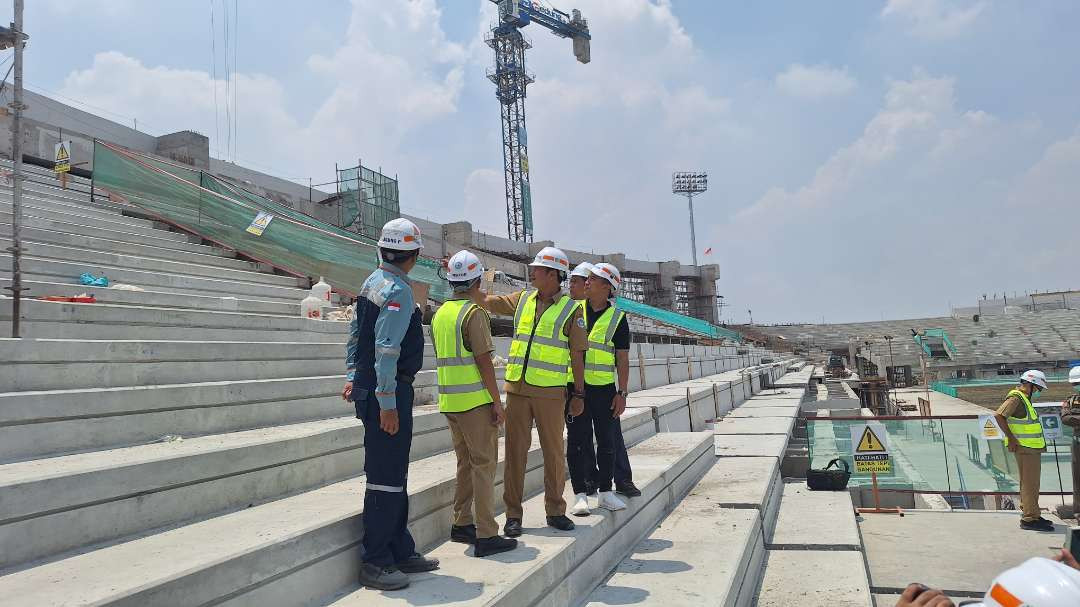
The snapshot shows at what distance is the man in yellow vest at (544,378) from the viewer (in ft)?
11.7

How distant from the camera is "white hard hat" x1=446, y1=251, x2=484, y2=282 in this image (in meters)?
3.44

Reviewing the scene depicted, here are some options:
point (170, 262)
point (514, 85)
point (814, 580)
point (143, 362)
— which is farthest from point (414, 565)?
point (514, 85)

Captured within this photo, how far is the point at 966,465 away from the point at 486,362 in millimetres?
8350

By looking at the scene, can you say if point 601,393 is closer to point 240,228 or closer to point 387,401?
point 387,401

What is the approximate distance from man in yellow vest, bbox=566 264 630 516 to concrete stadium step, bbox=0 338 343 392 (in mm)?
2628

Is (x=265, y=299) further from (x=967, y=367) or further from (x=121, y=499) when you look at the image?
(x=967, y=367)

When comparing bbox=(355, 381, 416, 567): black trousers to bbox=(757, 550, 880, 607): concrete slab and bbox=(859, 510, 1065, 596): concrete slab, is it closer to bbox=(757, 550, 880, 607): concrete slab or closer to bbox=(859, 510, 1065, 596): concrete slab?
bbox=(757, 550, 880, 607): concrete slab

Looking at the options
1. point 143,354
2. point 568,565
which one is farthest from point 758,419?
point 143,354

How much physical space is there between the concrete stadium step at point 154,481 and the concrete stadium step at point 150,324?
1786 millimetres

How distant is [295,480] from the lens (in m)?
3.50

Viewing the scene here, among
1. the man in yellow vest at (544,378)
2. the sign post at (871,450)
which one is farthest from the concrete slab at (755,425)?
the man in yellow vest at (544,378)

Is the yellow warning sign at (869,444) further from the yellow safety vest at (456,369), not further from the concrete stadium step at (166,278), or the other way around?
the concrete stadium step at (166,278)

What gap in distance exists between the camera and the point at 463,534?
3373 millimetres

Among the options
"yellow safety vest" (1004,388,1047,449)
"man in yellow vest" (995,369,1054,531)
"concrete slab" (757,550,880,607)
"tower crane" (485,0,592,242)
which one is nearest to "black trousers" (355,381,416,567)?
"concrete slab" (757,550,880,607)
